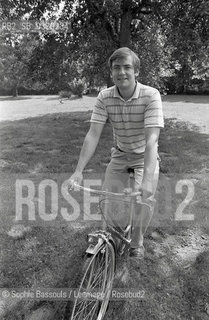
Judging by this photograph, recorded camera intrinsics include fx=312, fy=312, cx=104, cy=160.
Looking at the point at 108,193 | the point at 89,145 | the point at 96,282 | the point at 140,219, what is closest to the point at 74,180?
the point at 108,193

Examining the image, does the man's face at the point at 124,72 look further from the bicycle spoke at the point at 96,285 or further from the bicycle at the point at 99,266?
the bicycle spoke at the point at 96,285

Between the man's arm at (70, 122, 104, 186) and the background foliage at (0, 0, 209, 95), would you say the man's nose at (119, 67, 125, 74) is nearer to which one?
the man's arm at (70, 122, 104, 186)

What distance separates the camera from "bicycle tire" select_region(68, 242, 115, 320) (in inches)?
81.5

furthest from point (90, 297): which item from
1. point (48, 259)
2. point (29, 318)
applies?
point (48, 259)

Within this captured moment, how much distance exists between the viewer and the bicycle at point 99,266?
2.06 m

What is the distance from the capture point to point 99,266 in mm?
2299

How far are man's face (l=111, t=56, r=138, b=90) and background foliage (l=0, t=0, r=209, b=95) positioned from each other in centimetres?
564

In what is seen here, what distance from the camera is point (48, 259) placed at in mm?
3320

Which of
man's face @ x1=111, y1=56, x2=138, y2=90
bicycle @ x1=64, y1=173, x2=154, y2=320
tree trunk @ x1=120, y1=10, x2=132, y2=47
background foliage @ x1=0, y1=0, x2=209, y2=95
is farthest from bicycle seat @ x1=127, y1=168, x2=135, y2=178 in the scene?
tree trunk @ x1=120, y1=10, x2=132, y2=47

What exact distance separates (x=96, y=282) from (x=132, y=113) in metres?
1.41

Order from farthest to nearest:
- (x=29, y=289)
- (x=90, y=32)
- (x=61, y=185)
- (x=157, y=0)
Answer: (x=90, y=32) < (x=157, y=0) < (x=61, y=185) < (x=29, y=289)

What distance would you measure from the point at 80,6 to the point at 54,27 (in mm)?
1186

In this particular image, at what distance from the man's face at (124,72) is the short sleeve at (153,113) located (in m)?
0.22

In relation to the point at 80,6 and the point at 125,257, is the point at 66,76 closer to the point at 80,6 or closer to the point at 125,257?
the point at 80,6
